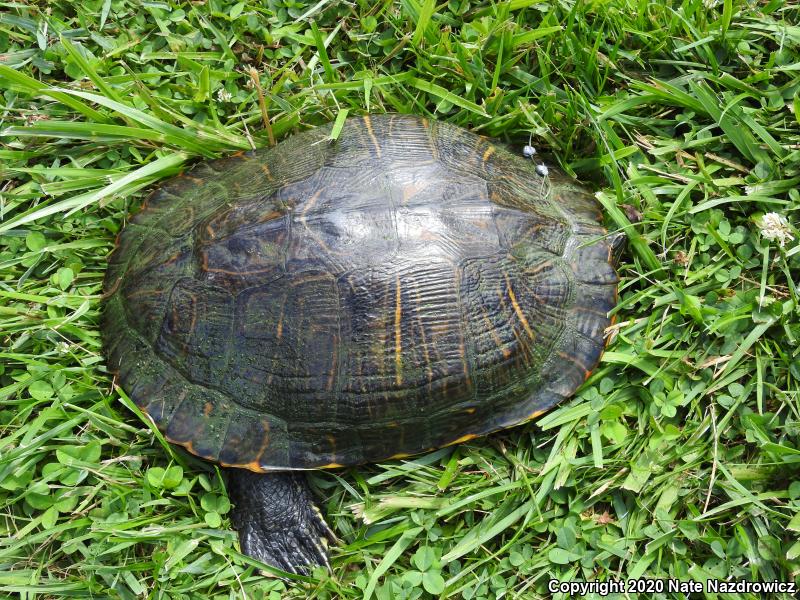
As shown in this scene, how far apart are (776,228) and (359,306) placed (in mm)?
1911

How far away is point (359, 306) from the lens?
8.59 feet

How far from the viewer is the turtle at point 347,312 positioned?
2.64m

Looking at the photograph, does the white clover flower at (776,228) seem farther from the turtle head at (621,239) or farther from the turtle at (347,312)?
the turtle at (347,312)

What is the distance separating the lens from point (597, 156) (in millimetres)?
3318

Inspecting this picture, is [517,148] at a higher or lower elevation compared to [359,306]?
higher

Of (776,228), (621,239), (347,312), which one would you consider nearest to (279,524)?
(347,312)

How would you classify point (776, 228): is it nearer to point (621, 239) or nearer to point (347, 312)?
point (621, 239)

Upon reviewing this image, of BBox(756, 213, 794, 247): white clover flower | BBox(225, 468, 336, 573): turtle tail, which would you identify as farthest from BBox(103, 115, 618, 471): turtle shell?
BBox(756, 213, 794, 247): white clover flower

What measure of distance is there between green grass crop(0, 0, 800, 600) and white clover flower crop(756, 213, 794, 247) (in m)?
0.05

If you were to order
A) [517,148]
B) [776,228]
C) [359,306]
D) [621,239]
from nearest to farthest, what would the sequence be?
[359,306] → [776,228] → [621,239] → [517,148]

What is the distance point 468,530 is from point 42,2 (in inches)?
140

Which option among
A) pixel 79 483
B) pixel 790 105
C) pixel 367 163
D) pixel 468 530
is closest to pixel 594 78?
pixel 790 105

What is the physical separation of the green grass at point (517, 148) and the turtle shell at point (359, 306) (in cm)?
22

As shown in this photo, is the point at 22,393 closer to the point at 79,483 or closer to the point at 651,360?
the point at 79,483
